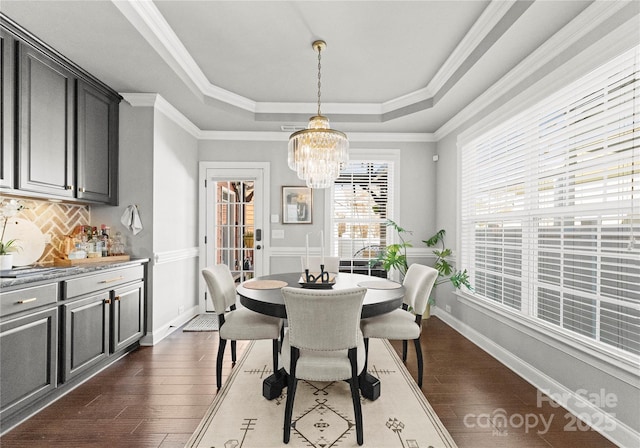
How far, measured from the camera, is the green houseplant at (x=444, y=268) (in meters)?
3.81

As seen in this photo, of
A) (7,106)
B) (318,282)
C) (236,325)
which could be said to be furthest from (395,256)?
(7,106)

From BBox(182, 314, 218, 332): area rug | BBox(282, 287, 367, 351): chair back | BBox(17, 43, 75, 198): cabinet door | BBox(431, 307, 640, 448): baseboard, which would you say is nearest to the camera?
BBox(282, 287, 367, 351): chair back

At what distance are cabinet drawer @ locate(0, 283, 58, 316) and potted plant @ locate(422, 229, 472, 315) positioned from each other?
372 centimetres

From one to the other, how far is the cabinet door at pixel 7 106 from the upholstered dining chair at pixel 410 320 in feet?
9.12

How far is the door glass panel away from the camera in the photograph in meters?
4.89

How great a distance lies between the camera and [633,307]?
6.21 ft

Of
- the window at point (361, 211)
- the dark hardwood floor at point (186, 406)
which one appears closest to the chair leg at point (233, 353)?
the dark hardwood floor at point (186, 406)

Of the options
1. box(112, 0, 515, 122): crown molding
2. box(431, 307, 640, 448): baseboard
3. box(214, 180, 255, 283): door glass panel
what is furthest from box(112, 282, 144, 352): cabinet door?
box(431, 307, 640, 448): baseboard

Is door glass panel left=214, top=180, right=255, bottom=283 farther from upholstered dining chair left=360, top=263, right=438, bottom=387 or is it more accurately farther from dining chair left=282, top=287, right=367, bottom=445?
dining chair left=282, top=287, right=367, bottom=445

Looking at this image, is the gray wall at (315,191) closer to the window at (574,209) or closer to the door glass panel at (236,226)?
the door glass panel at (236,226)

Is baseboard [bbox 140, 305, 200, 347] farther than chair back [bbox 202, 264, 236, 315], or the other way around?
baseboard [bbox 140, 305, 200, 347]

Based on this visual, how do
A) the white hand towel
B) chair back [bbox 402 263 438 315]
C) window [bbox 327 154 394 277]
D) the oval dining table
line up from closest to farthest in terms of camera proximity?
1. the oval dining table
2. chair back [bbox 402 263 438 315]
3. the white hand towel
4. window [bbox 327 154 394 277]

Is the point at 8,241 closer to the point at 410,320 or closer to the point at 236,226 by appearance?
the point at 236,226

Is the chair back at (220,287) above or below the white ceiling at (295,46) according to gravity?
below
